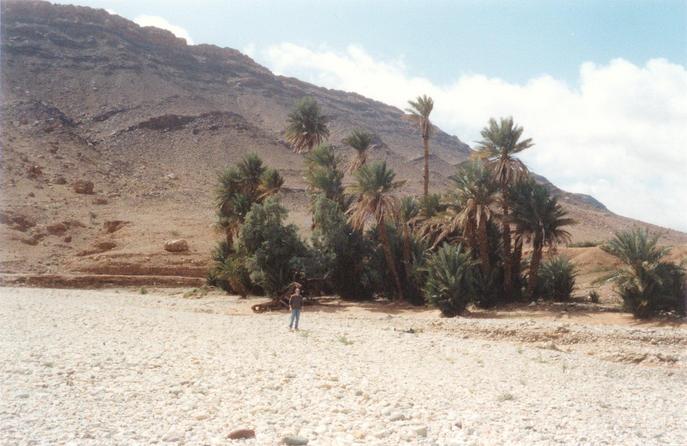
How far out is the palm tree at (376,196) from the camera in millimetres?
25812

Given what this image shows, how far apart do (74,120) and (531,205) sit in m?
69.4

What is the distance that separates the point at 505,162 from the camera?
81.6 feet

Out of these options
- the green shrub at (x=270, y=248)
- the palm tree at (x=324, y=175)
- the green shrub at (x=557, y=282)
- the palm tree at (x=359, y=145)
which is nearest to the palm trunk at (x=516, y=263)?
the green shrub at (x=557, y=282)

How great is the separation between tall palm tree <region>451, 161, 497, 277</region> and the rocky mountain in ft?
67.3

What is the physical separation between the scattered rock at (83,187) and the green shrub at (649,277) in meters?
49.2

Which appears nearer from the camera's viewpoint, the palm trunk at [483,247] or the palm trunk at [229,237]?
the palm trunk at [483,247]

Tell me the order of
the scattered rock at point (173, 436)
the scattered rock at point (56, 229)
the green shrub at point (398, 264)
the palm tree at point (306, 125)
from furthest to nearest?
the scattered rock at point (56, 229), the palm tree at point (306, 125), the green shrub at point (398, 264), the scattered rock at point (173, 436)

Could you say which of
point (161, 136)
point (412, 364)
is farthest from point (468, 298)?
point (161, 136)

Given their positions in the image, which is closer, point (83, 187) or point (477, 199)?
point (477, 199)

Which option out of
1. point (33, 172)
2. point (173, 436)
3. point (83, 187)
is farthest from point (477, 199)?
point (33, 172)

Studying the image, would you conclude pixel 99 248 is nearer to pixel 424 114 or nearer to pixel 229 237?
pixel 229 237

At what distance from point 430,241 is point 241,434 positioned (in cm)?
2257

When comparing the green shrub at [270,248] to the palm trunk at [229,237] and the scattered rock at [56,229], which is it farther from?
the scattered rock at [56,229]

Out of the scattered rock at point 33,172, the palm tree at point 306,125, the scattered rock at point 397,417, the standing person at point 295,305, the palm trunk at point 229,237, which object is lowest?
the scattered rock at point 397,417
